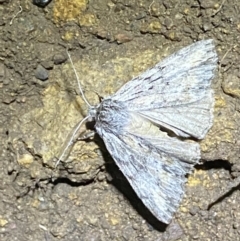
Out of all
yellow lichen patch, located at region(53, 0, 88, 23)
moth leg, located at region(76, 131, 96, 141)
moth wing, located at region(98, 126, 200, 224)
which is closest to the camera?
moth wing, located at region(98, 126, 200, 224)

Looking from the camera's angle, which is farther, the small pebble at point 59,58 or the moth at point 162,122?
the small pebble at point 59,58

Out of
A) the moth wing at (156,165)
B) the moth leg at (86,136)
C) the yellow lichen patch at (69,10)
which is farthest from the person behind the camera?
the yellow lichen patch at (69,10)

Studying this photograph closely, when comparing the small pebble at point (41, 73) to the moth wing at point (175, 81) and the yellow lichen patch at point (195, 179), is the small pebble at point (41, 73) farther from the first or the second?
the yellow lichen patch at point (195, 179)

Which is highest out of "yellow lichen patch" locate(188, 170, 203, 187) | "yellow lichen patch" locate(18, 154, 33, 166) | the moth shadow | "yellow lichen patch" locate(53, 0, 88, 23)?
"yellow lichen patch" locate(53, 0, 88, 23)

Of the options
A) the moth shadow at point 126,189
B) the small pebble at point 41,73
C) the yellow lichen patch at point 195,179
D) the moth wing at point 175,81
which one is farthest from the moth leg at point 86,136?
the yellow lichen patch at point 195,179

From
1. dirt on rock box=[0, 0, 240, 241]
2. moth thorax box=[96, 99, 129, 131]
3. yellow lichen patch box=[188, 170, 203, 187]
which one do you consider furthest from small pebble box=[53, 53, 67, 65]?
yellow lichen patch box=[188, 170, 203, 187]

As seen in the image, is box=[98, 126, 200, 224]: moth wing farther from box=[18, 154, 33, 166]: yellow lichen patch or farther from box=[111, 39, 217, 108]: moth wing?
box=[18, 154, 33, 166]: yellow lichen patch

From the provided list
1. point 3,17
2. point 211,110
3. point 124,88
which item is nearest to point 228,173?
point 211,110
